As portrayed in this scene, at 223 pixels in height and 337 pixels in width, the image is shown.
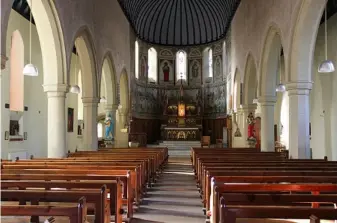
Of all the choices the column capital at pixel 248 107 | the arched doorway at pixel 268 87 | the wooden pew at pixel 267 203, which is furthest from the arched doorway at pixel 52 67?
the column capital at pixel 248 107

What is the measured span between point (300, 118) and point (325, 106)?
517cm

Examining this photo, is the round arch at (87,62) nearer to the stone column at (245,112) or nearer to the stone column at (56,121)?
the stone column at (56,121)

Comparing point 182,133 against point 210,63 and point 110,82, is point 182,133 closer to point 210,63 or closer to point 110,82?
point 210,63

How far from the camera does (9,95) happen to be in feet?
48.3

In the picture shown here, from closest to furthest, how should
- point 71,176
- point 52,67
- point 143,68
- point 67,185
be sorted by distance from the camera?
1. point 67,185
2. point 71,176
3. point 52,67
4. point 143,68

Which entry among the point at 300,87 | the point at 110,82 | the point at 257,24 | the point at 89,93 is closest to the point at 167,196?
the point at 300,87

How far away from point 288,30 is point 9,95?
10.5 m

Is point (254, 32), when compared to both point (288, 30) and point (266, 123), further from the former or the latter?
point (288, 30)

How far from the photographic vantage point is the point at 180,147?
95.5 ft

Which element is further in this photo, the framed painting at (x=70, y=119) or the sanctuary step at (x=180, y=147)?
the sanctuary step at (x=180, y=147)

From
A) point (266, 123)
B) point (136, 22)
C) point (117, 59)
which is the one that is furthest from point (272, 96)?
point (136, 22)

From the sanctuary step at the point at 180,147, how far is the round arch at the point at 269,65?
11.5m

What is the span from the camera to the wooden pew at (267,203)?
337 centimetres

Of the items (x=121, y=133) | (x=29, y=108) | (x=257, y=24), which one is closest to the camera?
(x=29, y=108)
